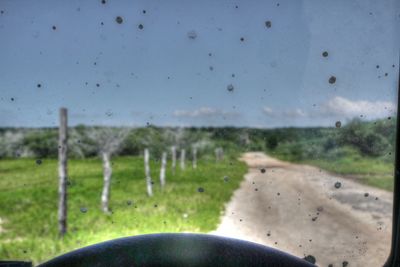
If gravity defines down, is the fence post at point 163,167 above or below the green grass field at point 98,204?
above

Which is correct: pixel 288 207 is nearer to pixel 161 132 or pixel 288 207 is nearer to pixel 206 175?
pixel 206 175

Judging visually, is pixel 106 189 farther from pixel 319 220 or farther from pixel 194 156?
pixel 319 220

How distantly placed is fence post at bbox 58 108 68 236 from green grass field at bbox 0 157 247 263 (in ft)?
0.96

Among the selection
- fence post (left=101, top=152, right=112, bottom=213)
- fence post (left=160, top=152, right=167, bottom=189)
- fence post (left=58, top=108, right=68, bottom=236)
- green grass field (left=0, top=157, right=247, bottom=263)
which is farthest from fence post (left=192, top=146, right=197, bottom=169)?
fence post (left=58, top=108, right=68, bottom=236)

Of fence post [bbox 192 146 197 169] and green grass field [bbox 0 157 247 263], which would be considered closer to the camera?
green grass field [bbox 0 157 247 263]

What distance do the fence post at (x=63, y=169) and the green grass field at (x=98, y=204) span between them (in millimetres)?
291

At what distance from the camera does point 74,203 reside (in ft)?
46.1

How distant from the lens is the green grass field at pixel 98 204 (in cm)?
1071

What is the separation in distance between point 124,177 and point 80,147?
6.04ft

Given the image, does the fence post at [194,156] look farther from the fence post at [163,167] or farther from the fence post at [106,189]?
the fence post at [106,189]

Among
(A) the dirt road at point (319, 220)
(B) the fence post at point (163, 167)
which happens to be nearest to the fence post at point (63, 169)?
(A) the dirt road at point (319, 220)

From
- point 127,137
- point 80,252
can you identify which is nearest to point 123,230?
point 127,137

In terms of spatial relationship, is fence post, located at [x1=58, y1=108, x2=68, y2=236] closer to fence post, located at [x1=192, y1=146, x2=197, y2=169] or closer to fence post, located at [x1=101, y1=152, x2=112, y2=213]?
fence post, located at [x1=101, y1=152, x2=112, y2=213]

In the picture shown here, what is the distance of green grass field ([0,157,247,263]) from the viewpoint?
10711 mm
